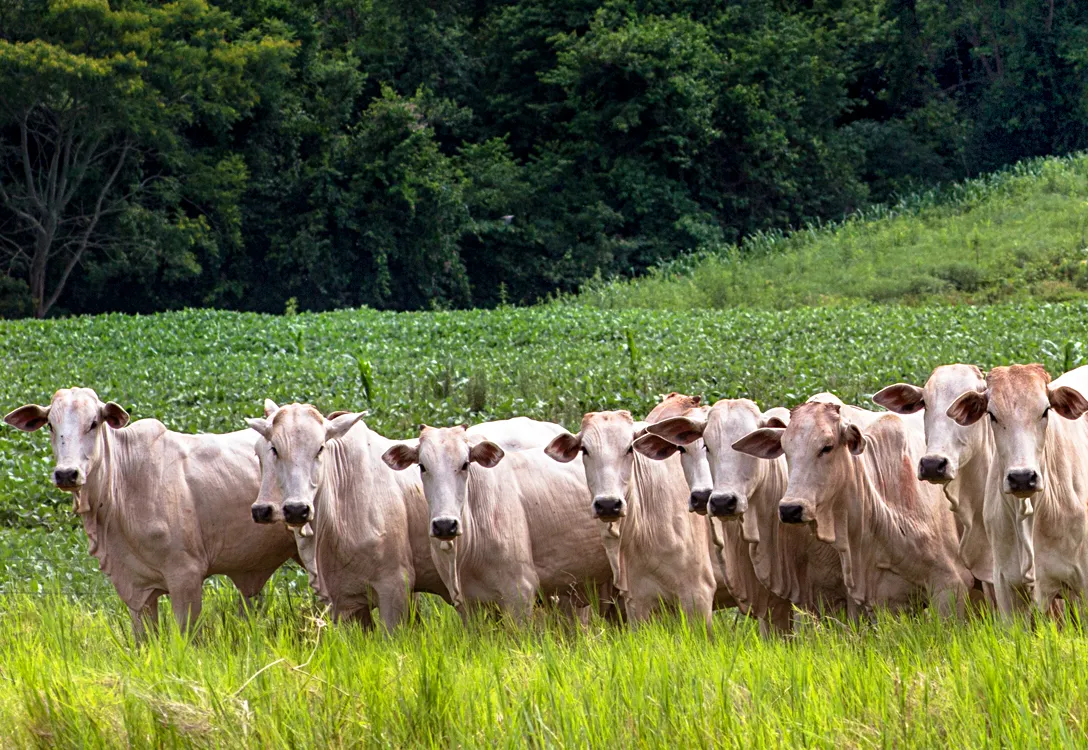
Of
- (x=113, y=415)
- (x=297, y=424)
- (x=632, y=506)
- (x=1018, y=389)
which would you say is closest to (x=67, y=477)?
(x=113, y=415)

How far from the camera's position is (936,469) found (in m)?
6.61

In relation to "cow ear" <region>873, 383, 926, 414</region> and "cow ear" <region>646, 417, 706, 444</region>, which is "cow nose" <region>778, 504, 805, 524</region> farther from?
"cow ear" <region>646, 417, 706, 444</region>

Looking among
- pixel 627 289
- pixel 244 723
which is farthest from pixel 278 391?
pixel 627 289

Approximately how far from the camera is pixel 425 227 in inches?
1453

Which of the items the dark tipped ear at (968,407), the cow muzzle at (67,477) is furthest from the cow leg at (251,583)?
the dark tipped ear at (968,407)

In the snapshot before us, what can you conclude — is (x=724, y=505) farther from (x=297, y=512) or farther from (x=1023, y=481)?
(x=297, y=512)

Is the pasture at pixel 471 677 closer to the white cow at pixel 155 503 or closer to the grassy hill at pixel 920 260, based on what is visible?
the white cow at pixel 155 503

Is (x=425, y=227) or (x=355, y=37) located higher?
(x=355, y=37)

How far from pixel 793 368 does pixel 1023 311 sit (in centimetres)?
712

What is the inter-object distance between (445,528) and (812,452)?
1882 millimetres

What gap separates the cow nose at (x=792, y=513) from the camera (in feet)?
23.2

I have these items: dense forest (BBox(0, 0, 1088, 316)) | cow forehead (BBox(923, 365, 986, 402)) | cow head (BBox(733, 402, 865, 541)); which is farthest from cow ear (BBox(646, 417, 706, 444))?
dense forest (BBox(0, 0, 1088, 316))

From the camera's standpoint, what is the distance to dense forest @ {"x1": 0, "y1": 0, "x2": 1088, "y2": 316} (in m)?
32.9

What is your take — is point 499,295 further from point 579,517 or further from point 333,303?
point 579,517
